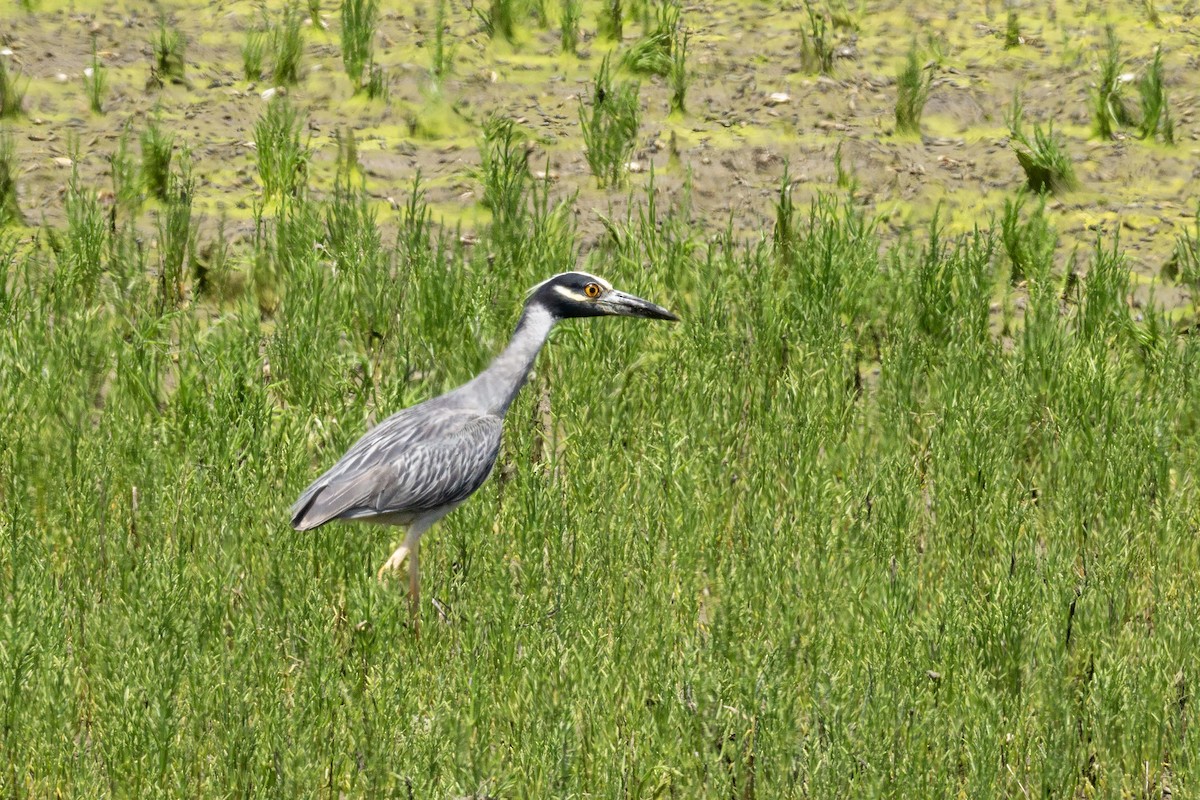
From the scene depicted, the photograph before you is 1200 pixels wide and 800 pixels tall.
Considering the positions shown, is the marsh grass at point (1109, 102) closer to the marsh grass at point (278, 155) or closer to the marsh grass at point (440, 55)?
the marsh grass at point (440, 55)

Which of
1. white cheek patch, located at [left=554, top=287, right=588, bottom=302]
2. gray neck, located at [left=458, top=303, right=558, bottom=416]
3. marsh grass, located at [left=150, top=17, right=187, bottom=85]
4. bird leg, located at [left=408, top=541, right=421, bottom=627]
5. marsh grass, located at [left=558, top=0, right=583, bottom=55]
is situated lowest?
bird leg, located at [left=408, top=541, right=421, bottom=627]

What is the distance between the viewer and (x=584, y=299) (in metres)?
6.46

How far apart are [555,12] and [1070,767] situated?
6.59 m

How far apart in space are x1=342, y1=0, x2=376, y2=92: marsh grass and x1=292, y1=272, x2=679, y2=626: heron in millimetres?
3279

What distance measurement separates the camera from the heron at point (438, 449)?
18.8ft

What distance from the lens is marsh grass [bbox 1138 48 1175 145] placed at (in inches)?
351

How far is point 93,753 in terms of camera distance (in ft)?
15.8

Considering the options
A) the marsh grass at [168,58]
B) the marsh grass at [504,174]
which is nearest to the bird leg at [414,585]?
the marsh grass at [504,174]

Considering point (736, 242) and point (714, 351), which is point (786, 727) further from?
point (736, 242)

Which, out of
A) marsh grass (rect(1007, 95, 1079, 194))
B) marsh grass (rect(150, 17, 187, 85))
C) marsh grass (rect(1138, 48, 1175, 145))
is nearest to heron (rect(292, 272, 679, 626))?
marsh grass (rect(1007, 95, 1079, 194))

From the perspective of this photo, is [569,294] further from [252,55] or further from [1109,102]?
[1109,102]

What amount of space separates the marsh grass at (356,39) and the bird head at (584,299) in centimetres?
329

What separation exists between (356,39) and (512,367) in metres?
3.61

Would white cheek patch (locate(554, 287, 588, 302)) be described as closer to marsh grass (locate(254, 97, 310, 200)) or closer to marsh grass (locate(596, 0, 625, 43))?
marsh grass (locate(254, 97, 310, 200))
